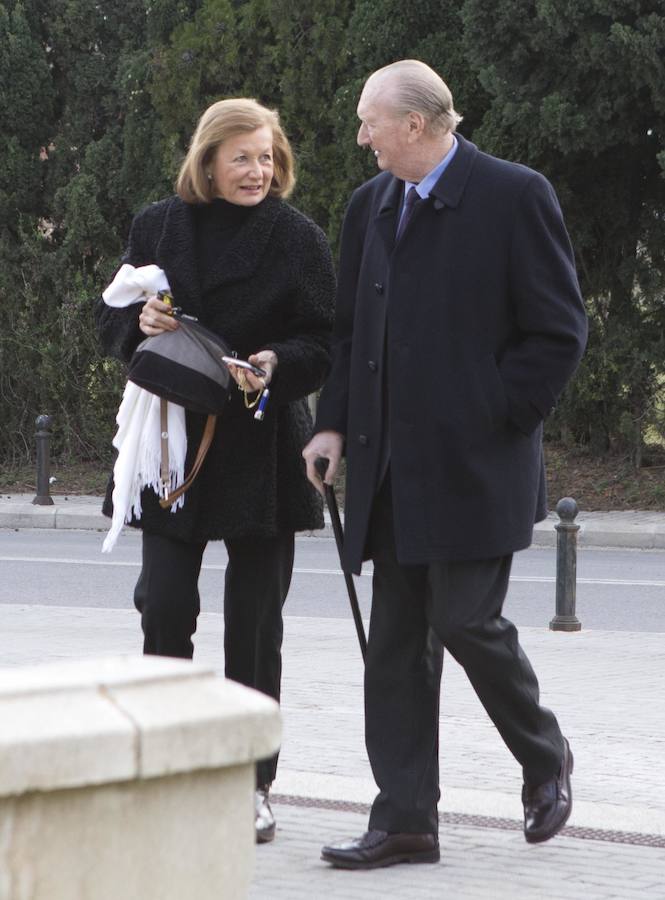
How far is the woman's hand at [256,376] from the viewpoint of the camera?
4609 mm

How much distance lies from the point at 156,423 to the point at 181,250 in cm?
47

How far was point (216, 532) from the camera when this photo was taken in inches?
185

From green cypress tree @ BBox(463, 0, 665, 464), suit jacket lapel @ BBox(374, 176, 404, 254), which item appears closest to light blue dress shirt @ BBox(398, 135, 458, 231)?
suit jacket lapel @ BBox(374, 176, 404, 254)

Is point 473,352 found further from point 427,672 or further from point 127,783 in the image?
point 127,783

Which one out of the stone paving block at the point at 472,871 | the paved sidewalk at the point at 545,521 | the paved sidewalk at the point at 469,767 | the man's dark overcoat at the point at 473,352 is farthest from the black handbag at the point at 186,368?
the paved sidewalk at the point at 545,521

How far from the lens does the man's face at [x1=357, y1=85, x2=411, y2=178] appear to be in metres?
4.48

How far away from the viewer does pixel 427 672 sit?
4.61m

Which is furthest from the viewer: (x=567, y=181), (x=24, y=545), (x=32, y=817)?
(x=567, y=181)

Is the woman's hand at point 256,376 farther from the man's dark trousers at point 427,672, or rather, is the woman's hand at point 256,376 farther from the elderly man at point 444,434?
the man's dark trousers at point 427,672

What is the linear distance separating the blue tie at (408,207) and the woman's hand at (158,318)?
0.62 metres

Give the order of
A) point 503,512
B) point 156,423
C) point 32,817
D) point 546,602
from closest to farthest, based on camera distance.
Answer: point 32,817 < point 503,512 < point 156,423 < point 546,602

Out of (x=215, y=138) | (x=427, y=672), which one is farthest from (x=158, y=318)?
(x=427, y=672)

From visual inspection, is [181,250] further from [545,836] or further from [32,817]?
[32,817]

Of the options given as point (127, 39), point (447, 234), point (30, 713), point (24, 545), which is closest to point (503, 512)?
point (447, 234)
